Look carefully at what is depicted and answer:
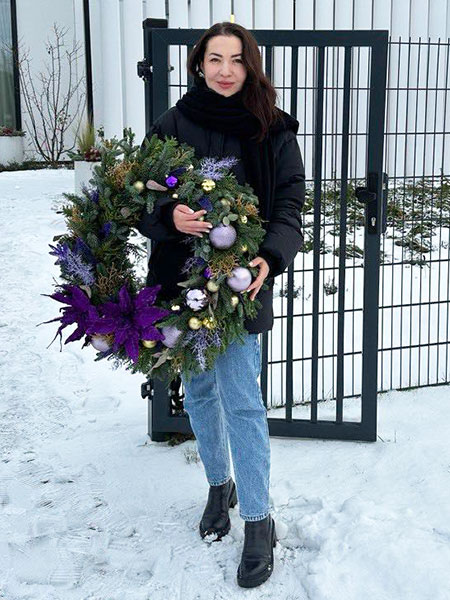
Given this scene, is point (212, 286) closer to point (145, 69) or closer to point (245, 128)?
point (245, 128)

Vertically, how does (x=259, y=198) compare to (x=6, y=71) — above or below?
below

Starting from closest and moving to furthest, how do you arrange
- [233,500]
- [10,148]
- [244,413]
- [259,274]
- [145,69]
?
[259,274] < [244,413] < [233,500] < [145,69] < [10,148]

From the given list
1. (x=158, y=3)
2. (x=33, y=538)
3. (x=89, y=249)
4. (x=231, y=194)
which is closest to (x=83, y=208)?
(x=89, y=249)

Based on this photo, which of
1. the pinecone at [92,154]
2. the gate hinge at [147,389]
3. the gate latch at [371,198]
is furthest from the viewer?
the pinecone at [92,154]

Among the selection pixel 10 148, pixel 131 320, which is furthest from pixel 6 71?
pixel 131 320

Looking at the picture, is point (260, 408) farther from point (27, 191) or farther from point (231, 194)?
point (27, 191)

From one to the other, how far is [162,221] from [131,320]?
0.30 m

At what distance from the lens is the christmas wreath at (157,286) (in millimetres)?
2367

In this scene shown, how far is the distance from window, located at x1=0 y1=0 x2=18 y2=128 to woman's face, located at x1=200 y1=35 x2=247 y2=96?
1161 cm

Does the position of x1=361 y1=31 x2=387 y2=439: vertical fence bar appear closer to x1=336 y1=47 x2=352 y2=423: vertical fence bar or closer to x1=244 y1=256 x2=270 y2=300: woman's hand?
x1=336 y1=47 x2=352 y2=423: vertical fence bar

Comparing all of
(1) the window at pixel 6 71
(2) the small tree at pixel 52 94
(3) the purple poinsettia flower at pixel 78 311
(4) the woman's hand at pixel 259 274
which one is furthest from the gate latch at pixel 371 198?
(1) the window at pixel 6 71

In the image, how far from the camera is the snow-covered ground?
2568mm

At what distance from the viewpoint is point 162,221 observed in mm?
2445

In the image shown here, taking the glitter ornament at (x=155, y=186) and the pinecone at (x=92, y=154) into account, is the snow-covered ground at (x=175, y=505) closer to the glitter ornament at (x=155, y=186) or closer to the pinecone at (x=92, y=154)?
the glitter ornament at (x=155, y=186)
